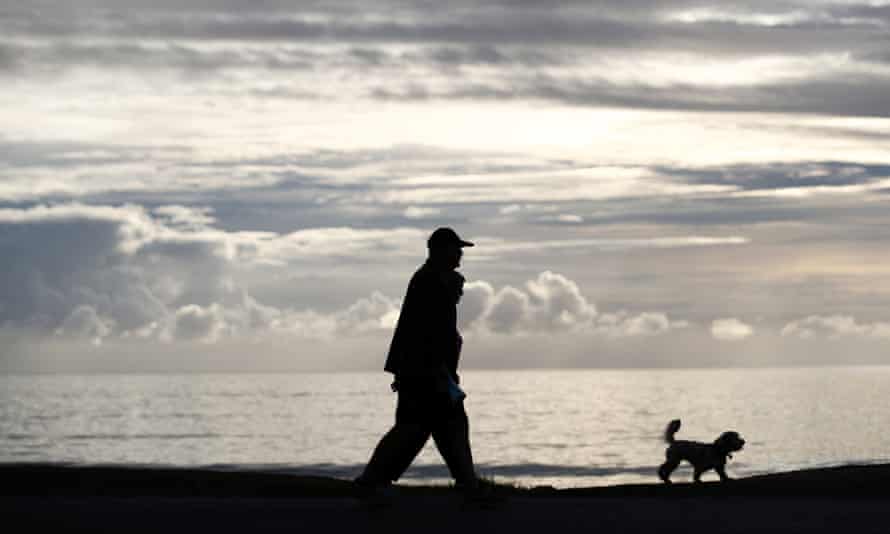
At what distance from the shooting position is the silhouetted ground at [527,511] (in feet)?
35.8

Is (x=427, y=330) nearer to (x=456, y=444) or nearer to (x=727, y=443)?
(x=456, y=444)

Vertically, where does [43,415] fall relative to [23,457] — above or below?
above

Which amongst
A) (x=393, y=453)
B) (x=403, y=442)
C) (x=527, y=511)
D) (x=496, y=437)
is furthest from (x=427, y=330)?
(x=496, y=437)

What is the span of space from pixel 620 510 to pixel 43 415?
429 feet

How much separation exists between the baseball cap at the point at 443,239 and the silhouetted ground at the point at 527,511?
2.07m

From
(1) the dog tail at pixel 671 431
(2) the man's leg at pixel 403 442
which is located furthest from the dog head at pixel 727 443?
(2) the man's leg at pixel 403 442

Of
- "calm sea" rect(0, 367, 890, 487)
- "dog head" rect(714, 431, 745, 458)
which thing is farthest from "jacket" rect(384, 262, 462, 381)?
"calm sea" rect(0, 367, 890, 487)

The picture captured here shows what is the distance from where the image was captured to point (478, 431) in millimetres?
95500

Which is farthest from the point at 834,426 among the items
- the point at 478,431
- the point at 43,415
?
the point at 43,415

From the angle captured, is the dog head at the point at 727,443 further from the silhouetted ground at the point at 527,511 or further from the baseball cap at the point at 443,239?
the baseball cap at the point at 443,239

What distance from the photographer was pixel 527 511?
11.9 meters

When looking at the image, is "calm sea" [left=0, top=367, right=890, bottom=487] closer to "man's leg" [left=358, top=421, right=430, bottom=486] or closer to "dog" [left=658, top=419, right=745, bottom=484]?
"dog" [left=658, top=419, right=745, bottom=484]

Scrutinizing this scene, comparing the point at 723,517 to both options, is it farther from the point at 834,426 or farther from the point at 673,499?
the point at 834,426

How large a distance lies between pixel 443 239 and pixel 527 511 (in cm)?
225
